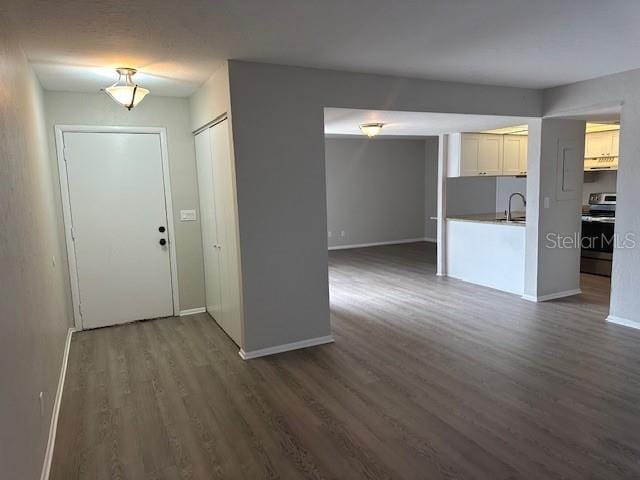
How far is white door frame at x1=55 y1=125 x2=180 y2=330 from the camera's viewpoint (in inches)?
176

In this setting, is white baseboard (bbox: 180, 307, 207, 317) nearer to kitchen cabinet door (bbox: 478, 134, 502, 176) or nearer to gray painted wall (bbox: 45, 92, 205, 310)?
gray painted wall (bbox: 45, 92, 205, 310)

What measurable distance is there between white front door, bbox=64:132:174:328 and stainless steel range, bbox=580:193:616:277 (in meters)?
6.01

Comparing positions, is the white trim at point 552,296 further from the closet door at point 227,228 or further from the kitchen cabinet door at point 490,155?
the closet door at point 227,228

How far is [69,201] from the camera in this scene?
4547mm

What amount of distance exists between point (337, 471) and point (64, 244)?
12.2 ft

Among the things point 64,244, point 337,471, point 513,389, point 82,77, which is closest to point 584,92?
point 513,389

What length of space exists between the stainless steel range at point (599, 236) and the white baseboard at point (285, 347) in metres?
4.69

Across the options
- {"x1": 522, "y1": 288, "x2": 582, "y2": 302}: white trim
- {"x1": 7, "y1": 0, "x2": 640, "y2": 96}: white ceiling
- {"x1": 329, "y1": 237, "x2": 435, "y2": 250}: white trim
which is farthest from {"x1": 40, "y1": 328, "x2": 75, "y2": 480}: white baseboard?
{"x1": 329, "y1": 237, "x2": 435, "y2": 250}: white trim

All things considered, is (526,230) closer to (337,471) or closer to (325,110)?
(325,110)

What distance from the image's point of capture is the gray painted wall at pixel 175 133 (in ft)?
14.6

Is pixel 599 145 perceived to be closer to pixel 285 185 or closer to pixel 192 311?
pixel 285 185

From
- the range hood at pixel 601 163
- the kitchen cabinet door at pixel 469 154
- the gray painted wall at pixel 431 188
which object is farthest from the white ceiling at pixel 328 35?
the gray painted wall at pixel 431 188

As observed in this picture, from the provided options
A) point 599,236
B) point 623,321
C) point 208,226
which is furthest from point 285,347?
point 599,236

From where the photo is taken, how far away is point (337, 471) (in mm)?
2299
